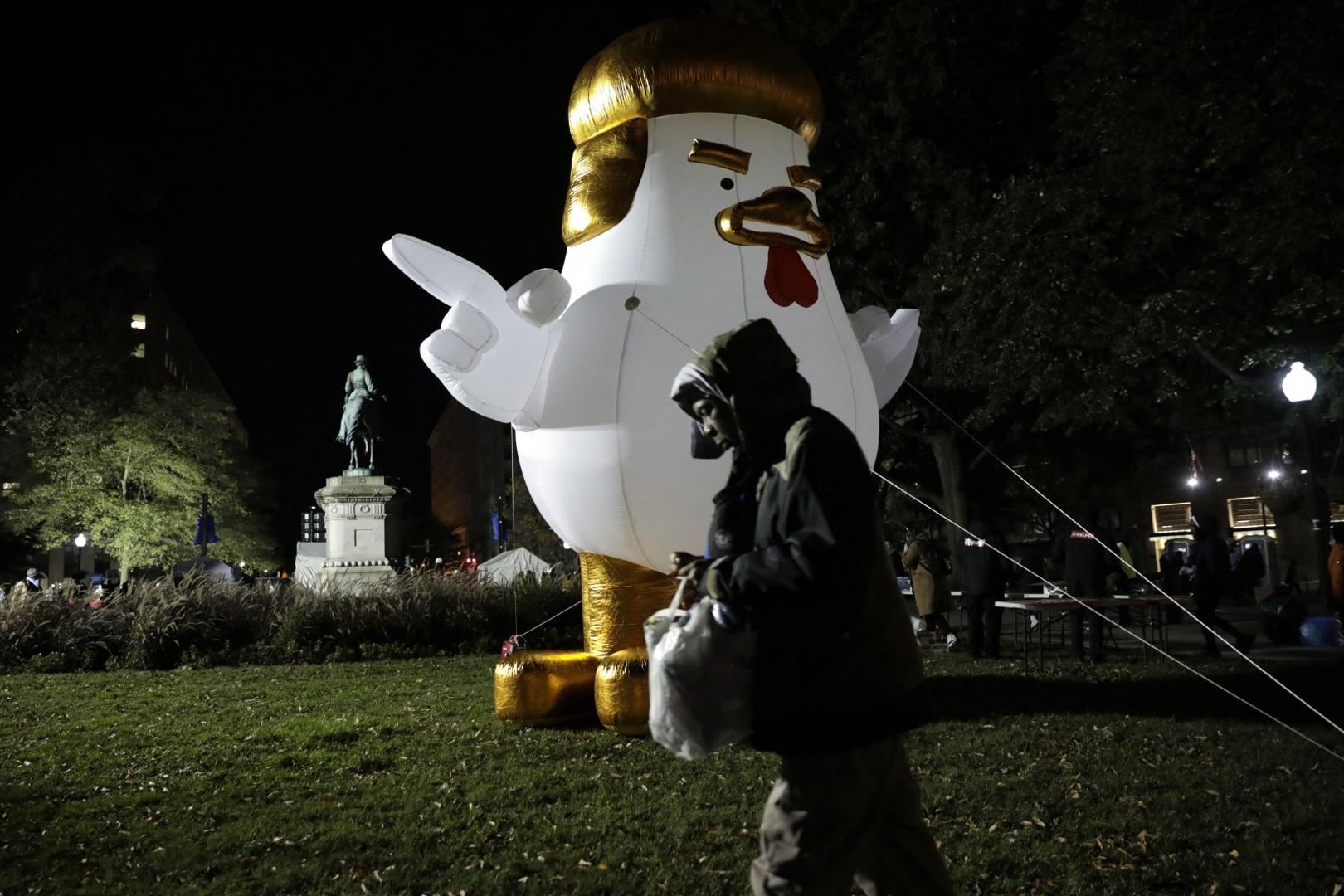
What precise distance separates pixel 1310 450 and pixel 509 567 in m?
12.6

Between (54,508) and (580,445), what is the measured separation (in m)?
28.7

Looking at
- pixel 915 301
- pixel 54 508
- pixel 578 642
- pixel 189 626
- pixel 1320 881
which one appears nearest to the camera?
pixel 1320 881

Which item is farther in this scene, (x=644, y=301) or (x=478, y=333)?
(x=644, y=301)

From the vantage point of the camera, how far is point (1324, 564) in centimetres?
999

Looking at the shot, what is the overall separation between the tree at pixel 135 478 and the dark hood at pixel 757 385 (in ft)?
99.6

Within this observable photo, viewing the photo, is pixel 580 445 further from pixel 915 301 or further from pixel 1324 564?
pixel 915 301

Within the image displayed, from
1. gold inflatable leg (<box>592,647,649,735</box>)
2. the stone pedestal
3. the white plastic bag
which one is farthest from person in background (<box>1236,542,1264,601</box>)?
the white plastic bag

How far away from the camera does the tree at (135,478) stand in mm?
28312

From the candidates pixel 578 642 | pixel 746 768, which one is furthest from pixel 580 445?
pixel 578 642

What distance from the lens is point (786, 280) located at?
229 inches

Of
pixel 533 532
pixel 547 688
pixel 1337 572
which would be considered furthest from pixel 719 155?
pixel 533 532

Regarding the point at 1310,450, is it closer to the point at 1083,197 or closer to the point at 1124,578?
the point at 1124,578

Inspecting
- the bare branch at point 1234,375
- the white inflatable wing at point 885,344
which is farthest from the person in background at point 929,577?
the white inflatable wing at point 885,344

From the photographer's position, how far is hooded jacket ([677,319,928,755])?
218cm
